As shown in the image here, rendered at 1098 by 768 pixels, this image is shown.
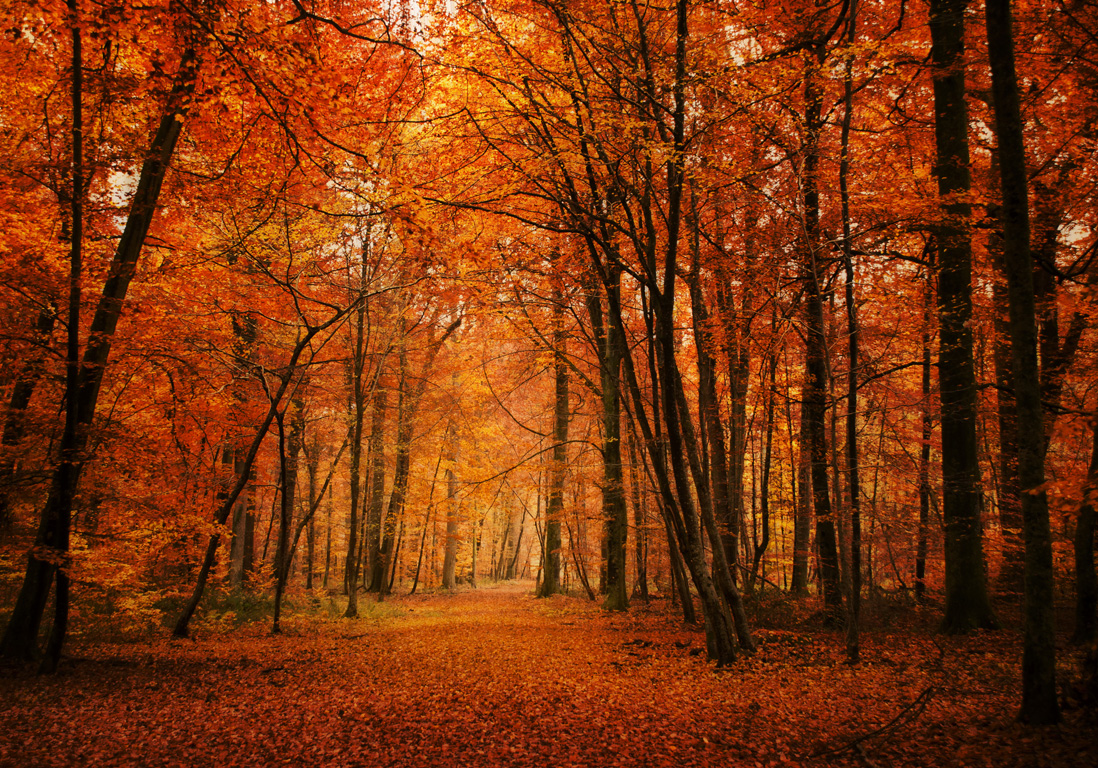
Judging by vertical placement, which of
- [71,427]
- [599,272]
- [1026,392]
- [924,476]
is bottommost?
[924,476]

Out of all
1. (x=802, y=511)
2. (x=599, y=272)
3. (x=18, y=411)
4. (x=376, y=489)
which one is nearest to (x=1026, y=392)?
(x=599, y=272)

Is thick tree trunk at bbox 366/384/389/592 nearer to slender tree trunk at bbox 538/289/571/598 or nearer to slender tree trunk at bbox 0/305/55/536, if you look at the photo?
slender tree trunk at bbox 538/289/571/598

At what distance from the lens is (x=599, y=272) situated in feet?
25.9

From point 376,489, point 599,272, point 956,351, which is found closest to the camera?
point 599,272

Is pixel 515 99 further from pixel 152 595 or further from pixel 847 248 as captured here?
pixel 152 595

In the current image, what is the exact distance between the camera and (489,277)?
408 inches

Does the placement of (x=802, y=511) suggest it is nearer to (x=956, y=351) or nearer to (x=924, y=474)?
(x=924, y=474)

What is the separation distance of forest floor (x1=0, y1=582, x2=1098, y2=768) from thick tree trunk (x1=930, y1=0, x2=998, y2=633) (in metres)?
0.80

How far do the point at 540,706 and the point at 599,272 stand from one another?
5652 millimetres

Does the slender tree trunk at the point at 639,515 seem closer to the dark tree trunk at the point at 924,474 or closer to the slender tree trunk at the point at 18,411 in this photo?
the dark tree trunk at the point at 924,474

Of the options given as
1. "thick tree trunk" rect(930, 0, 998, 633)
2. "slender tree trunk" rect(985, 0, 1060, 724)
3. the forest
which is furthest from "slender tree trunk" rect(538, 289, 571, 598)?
"slender tree trunk" rect(985, 0, 1060, 724)

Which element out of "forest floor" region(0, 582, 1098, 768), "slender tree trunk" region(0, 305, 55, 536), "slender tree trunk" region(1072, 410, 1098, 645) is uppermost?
"slender tree trunk" region(0, 305, 55, 536)

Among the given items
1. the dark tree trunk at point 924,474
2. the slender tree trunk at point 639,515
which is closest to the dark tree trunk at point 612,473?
the slender tree trunk at point 639,515

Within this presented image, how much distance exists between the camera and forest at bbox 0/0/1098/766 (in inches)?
207
